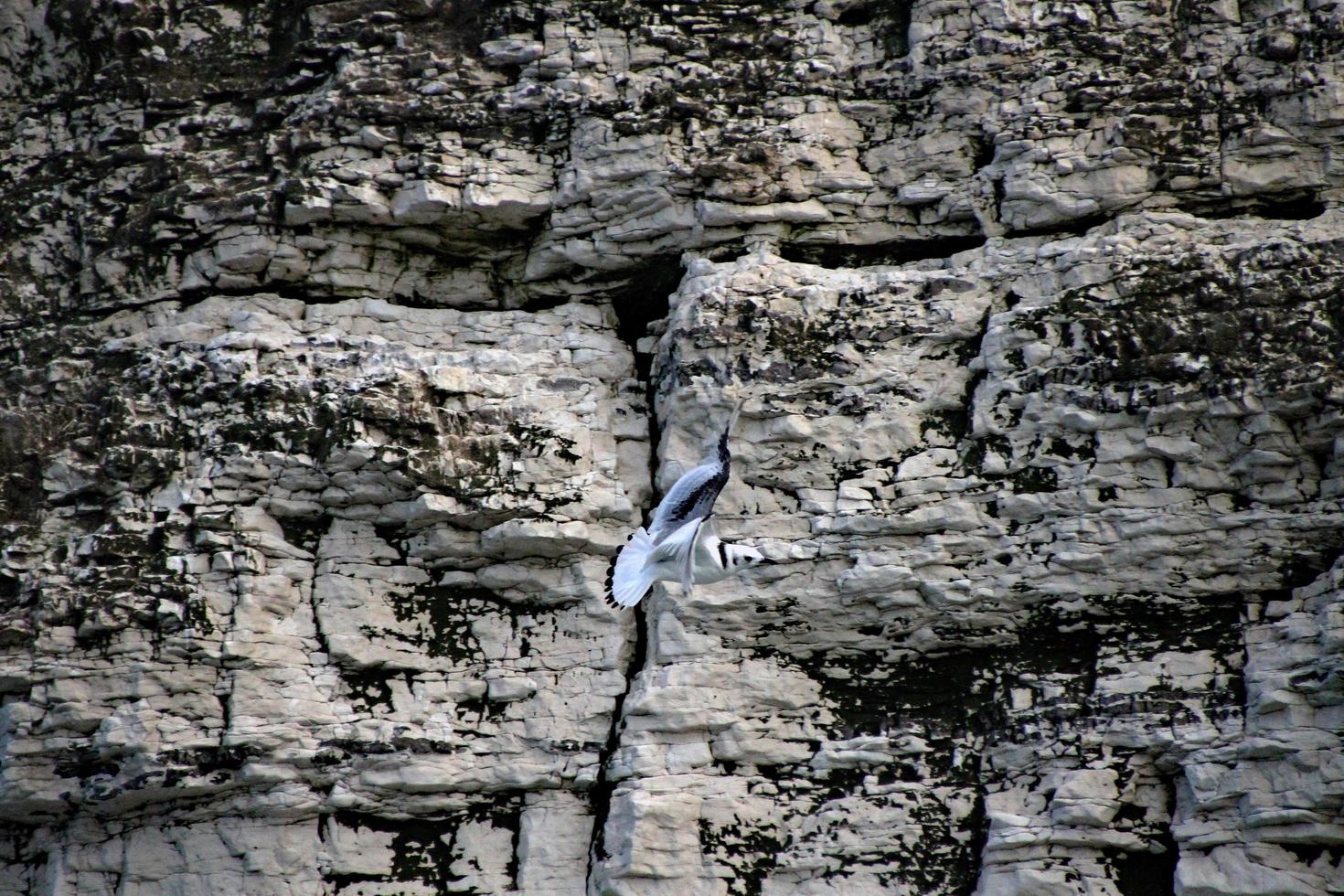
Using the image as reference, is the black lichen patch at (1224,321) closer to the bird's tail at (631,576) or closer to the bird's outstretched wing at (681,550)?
the bird's outstretched wing at (681,550)

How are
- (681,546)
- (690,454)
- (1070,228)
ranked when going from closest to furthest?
(681,546) < (690,454) < (1070,228)

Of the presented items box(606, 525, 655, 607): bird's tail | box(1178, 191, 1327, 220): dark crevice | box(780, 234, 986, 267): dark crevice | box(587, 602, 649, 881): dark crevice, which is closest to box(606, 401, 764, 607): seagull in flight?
box(606, 525, 655, 607): bird's tail

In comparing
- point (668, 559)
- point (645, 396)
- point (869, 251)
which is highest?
point (869, 251)

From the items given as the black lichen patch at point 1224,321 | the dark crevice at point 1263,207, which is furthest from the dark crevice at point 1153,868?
the dark crevice at point 1263,207

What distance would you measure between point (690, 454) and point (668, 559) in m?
1.37

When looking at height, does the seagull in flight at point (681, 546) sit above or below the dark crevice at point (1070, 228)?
below

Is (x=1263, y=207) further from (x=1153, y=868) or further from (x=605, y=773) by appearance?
A: (x=605, y=773)

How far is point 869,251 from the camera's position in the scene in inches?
371

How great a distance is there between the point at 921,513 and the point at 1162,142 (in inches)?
106

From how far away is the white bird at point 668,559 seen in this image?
7645 mm

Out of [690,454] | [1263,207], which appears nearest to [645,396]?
[690,454]

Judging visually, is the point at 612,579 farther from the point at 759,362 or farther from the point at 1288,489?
the point at 1288,489

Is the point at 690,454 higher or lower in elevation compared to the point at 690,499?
higher

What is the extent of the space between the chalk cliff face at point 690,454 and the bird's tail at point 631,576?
940 millimetres
